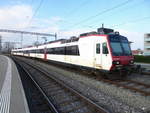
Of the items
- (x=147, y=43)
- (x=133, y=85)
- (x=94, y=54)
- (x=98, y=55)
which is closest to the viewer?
(x=133, y=85)

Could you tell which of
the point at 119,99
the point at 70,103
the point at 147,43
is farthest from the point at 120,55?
the point at 147,43

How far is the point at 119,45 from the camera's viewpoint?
1151 cm

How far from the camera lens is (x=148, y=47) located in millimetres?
78062

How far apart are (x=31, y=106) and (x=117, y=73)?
263 inches

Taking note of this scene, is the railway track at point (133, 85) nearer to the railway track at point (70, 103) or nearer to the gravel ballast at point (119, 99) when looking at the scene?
the gravel ballast at point (119, 99)

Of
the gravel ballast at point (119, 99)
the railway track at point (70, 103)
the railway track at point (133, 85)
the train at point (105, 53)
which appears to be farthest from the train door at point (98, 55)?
the railway track at point (70, 103)

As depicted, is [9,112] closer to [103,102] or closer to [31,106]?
[31,106]

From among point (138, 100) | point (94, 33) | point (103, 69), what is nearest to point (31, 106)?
point (138, 100)

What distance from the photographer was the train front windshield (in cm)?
1103

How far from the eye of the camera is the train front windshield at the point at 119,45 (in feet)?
36.2

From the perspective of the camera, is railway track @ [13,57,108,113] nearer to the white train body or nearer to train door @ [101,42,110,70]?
train door @ [101,42,110,70]

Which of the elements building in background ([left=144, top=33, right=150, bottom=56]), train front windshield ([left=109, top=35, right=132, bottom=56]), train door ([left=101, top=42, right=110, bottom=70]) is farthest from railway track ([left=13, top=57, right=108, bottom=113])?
building in background ([left=144, top=33, right=150, bottom=56])

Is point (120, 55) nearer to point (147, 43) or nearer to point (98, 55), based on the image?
point (98, 55)

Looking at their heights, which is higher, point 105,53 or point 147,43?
point 147,43
